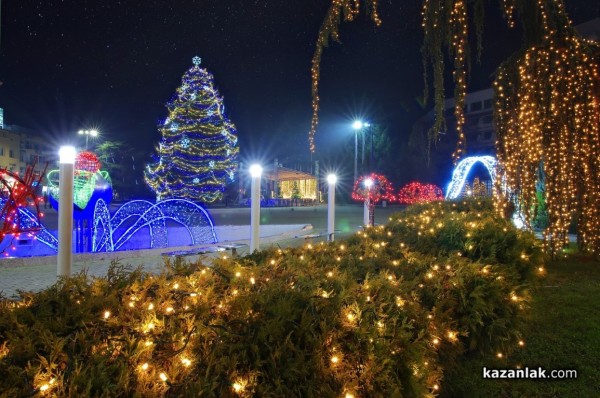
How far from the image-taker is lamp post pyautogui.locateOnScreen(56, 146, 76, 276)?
397cm

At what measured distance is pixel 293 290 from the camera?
2.49 metres

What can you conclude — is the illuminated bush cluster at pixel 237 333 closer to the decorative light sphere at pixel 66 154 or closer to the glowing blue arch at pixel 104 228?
the decorative light sphere at pixel 66 154

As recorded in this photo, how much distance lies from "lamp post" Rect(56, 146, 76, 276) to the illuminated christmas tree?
27086 millimetres

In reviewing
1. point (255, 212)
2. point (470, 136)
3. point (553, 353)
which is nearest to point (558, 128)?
point (553, 353)

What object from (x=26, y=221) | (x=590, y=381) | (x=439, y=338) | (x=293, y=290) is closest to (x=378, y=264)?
(x=439, y=338)

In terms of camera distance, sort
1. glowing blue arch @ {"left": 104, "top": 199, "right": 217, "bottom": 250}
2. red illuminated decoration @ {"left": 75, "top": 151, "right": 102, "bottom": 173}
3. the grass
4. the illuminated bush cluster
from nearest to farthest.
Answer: the illuminated bush cluster
the grass
red illuminated decoration @ {"left": 75, "top": 151, "right": 102, "bottom": 173}
glowing blue arch @ {"left": 104, "top": 199, "right": 217, "bottom": 250}

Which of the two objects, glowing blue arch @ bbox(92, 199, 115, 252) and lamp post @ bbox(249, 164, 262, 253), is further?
glowing blue arch @ bbox(92, 199, 115, 252)

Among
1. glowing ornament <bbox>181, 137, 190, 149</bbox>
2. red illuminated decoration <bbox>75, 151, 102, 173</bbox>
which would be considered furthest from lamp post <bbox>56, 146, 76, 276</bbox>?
glowing ornament <bbox>181, 137, 190, 149</bbox>

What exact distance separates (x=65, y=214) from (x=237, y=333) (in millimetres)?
2709

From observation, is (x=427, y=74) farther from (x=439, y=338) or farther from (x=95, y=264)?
(x=95, y=264)

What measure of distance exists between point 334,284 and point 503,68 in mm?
7682

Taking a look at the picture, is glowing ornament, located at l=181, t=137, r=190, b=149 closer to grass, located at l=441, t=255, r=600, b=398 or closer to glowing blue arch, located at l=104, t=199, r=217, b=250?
glowing blue arch, located at l=104, t=199, r=217, b=250

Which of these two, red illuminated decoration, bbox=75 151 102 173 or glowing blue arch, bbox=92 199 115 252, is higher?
red illuminated decoration, bbox=75 151 102 173

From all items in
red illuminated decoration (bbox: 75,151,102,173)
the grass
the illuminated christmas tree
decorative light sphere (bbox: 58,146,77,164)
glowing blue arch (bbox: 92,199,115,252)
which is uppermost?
the illuminated christmas tree
